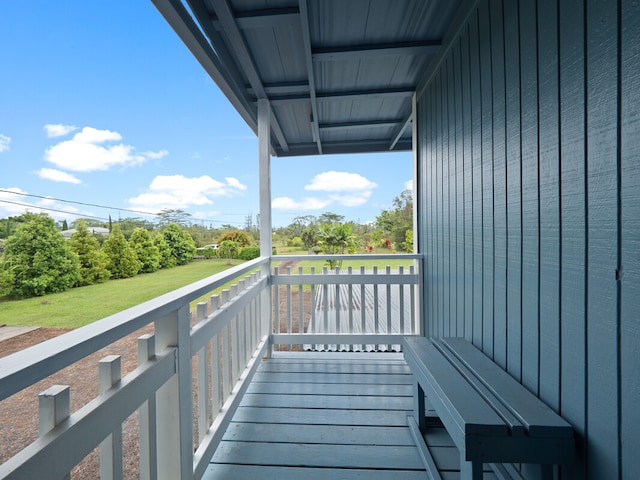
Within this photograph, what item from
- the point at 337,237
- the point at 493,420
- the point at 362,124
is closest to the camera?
the point at 493,420

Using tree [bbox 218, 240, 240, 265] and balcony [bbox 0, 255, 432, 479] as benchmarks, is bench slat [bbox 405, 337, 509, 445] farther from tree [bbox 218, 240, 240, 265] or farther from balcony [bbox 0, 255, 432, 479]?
tree [bbox 218, 240, 240, 265]

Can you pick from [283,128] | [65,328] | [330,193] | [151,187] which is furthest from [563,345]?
[330,193]

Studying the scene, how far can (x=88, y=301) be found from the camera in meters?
1.12

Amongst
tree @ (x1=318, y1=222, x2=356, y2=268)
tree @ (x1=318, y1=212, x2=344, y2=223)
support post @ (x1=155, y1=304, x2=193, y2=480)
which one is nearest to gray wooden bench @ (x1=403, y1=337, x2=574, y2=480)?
support post @ (x1=155, y1=304, x2=193, y2=480)

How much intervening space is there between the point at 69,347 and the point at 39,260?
498 mm

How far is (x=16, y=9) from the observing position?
1098mm

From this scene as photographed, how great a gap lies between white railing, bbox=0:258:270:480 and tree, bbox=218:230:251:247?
0.30 meters

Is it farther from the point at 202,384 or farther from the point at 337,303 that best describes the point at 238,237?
the point at 202,384

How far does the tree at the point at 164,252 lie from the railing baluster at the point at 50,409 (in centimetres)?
107

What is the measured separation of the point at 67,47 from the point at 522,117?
2.00 metres

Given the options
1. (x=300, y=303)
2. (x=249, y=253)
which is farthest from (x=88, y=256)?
(x=300, y=303)

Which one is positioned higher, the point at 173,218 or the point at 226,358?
the point at 173,218

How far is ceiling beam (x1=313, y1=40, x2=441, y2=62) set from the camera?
6.94ft

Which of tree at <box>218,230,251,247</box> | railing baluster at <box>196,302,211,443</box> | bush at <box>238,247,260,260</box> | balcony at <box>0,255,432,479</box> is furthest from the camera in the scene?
bush at <box>238,247,260,260</box>
